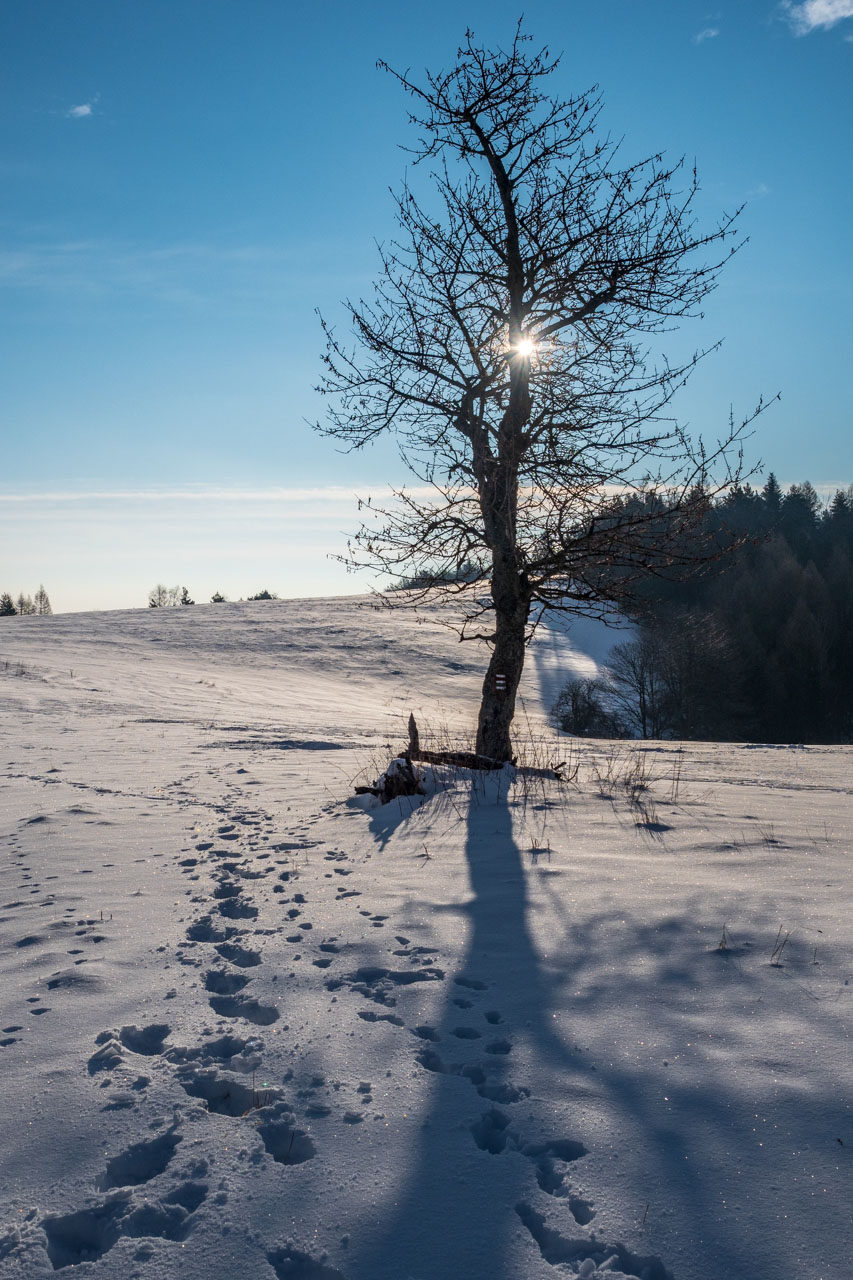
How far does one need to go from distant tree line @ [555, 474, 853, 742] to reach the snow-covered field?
20.1 m

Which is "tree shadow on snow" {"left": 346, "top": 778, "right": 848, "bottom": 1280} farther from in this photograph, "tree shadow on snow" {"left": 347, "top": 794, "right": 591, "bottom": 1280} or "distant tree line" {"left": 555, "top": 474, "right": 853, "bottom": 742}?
"distant tree line" {"left": 555, "top": 474, "right": 853, "bottom": 742}

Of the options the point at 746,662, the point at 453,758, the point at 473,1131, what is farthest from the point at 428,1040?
the point at 746,662

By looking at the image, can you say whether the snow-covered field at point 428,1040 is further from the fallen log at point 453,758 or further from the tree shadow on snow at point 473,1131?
the fallen log at point 453,758

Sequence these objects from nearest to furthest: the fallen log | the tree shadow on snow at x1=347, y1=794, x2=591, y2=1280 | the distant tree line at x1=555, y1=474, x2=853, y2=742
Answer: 1. the tree shadow on snow at x1=347, y1=794, x2=591, y2=1280
2. the fallen log
3. the distant tree line at x1=555, y1=474, x2=853, y2=742

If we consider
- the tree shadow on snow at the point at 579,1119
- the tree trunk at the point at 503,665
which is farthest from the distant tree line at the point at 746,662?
the tree shadow on snow at the point at 579,1119

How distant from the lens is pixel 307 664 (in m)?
30.0

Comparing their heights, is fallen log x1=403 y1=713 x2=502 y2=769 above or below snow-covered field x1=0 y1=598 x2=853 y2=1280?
above

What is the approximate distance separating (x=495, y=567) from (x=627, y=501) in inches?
68.7

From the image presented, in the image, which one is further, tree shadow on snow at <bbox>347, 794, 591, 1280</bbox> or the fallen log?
the fallen log

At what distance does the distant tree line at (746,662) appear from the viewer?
3603cm

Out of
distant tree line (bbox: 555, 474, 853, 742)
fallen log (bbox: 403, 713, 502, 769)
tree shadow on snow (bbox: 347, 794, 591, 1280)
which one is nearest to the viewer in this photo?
tree shadow on snow (bbox: 347, 794, 591, 1280)

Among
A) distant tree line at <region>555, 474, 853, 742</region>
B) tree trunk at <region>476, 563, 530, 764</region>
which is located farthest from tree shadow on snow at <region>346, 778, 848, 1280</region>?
distant tree line at <region>555, 474, 853, 742</region>

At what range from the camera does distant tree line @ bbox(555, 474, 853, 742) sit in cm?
3603

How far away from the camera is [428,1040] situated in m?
3.09
